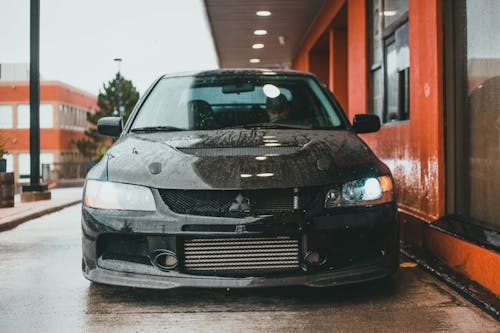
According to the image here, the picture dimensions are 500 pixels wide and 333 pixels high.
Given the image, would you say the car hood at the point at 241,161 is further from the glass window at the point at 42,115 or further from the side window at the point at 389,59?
the glass window at the point at 42,115

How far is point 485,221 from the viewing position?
5.04 metres

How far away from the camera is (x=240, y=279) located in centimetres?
377

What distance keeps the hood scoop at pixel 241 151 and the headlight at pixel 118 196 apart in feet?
1.37

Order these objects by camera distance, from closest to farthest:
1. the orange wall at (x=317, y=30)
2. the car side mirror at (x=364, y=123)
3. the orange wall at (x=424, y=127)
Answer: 1. the car side mirror at (x=364, y=123)
2. the orange wall at (x=424, y=127)
3. the orange wall at (x=317, y=30)

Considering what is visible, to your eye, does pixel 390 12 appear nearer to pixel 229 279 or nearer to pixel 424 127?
pixel 424 127

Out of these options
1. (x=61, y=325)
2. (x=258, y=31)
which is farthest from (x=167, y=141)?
(x=258, y=31)

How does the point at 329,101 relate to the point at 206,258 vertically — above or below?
above

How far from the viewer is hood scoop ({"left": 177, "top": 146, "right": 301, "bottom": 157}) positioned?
4.06m

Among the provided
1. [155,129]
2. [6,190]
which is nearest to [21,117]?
[6,190]

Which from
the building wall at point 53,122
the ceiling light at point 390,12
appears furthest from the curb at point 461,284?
the building wall at point 53,122

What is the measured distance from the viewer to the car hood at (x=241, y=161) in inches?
151

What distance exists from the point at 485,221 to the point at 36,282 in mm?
3422

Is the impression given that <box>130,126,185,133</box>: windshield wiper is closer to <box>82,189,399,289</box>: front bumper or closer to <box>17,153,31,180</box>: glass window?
<box>82,189,399,289</box>: front bumper

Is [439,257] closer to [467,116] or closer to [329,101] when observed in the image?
[467,116]
